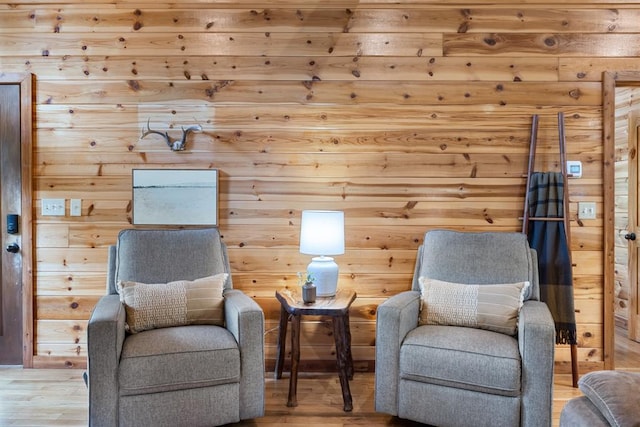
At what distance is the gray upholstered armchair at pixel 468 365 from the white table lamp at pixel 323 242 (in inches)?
17.8

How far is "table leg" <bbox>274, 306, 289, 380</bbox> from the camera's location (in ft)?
8.95

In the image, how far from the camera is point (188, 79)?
300 centimetres

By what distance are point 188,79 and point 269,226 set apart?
3.73ft

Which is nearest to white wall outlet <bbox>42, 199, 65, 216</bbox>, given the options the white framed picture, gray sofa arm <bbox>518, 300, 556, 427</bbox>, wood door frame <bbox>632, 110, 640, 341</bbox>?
the white framed picture

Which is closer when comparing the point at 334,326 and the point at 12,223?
the point at 334,326

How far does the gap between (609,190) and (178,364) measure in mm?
2854

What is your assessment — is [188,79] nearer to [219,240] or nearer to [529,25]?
[219,240]

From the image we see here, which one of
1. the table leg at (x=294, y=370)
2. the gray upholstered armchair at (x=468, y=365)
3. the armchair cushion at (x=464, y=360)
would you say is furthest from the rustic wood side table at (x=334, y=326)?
the armchair cushion at (x=464, y=360)

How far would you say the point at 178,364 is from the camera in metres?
2.03

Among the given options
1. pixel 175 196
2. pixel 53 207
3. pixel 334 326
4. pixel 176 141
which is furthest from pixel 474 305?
pixel 53 207

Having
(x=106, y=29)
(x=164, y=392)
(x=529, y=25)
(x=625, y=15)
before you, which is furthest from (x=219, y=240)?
(x=625, y=15)

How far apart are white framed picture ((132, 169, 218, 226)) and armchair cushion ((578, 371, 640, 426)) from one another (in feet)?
7.57

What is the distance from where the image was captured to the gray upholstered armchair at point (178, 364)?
1963 mm

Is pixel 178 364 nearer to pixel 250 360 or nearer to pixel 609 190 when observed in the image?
pixel 250 360
